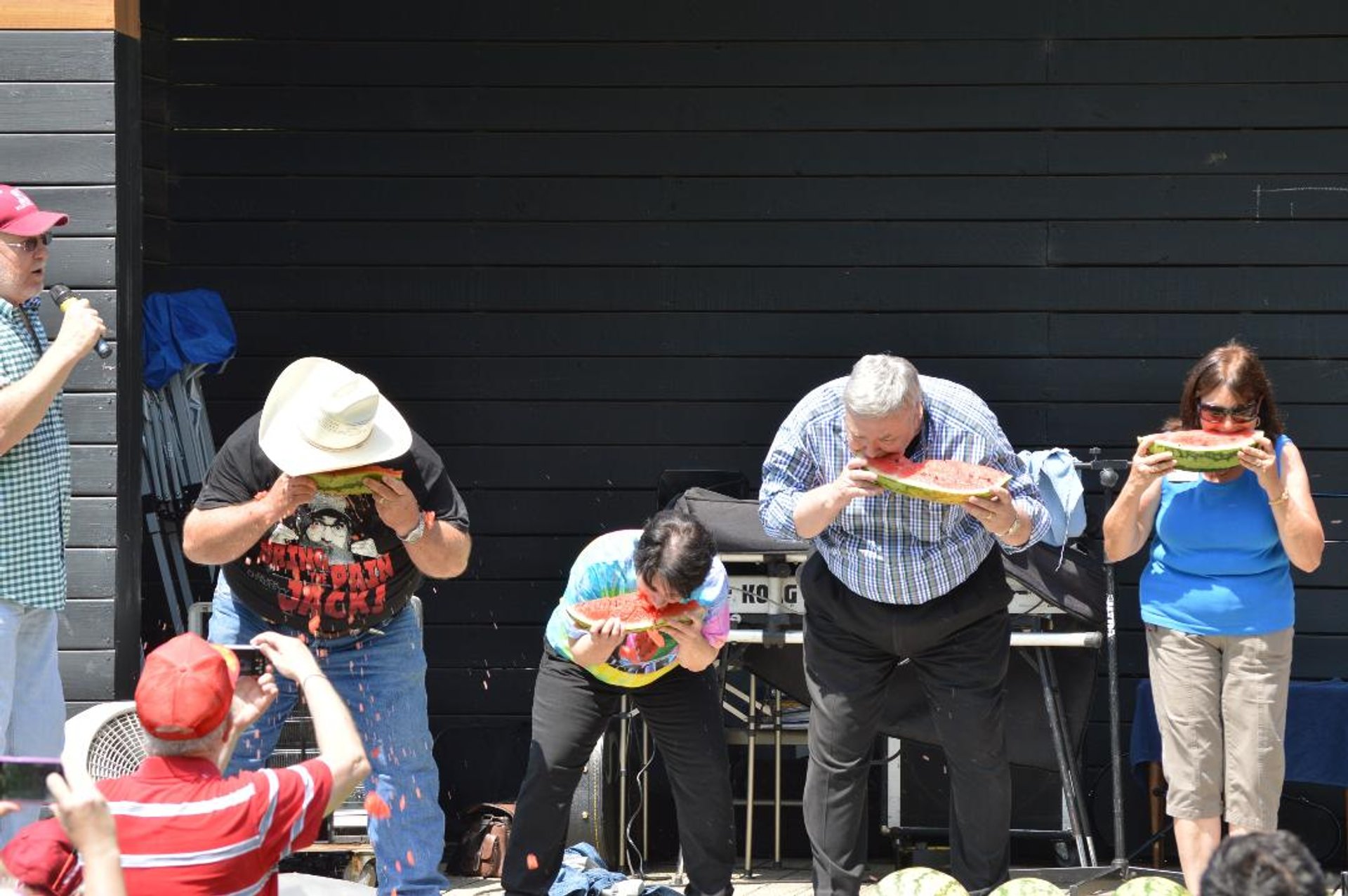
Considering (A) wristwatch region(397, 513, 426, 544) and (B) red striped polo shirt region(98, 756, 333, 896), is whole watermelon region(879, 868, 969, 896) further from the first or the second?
(A) wristwatch region(397, 513, 426, 544)

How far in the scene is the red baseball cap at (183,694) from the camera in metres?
3.49

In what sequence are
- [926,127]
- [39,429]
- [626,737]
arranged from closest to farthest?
[39,429], [626,737], [926,127]

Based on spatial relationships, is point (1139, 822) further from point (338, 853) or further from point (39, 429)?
point (39, 429)

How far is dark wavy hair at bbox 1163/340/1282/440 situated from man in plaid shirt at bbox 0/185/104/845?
3.34m

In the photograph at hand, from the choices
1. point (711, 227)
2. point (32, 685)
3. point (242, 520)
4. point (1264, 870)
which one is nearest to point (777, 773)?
point (711, 227)

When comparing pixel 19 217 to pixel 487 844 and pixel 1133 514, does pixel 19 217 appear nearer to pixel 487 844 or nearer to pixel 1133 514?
pixel 487 844

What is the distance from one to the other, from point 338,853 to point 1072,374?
3.52m

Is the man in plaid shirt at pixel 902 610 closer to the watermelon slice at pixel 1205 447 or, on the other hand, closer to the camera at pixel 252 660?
the watermelon slice at pixel 1205 447

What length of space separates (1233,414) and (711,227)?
8.61ft

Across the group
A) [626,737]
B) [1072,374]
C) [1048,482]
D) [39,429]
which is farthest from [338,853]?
[1072,374]

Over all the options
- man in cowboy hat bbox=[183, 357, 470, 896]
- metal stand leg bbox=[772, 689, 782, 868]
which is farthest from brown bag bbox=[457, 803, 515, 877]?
man in cowboy hat bbox=[183, 357, 470, 896]

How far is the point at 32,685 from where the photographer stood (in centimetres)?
512

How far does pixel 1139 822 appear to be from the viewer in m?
7.29

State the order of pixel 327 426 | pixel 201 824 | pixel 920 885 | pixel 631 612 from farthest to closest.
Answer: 1. pixel 631 612
2. pixel 327 426
3. pixel 920 885
4. pixel 201 824
